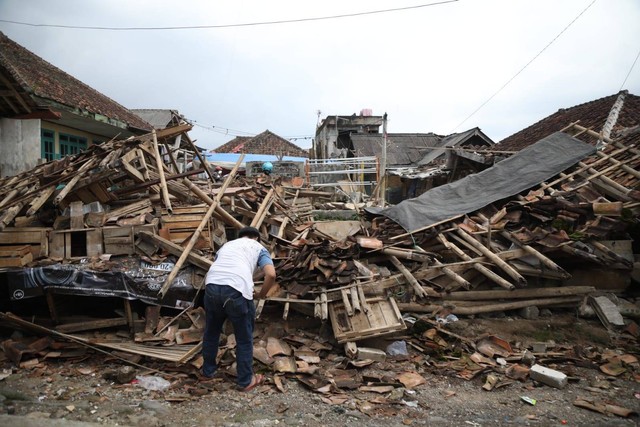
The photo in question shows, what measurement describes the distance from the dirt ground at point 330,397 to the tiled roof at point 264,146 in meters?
32.8

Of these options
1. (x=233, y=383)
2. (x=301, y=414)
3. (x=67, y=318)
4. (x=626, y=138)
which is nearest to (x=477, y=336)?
(x=301, y=414)

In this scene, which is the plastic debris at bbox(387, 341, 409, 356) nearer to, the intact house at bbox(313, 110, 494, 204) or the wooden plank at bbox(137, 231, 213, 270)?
the wooden plank at bbox(137, 231, 213, 270)

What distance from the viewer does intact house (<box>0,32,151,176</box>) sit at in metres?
8.84

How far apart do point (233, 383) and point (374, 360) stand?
1695 millimetres

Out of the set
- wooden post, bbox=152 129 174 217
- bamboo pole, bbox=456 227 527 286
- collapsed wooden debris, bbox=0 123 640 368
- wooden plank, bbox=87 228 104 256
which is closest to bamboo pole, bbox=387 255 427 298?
collapsed wooden debris, bbox=0 123 640 368

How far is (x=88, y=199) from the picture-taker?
21.5 ft

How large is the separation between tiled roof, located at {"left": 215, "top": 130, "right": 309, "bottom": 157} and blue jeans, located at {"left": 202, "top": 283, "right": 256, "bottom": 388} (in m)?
33.1

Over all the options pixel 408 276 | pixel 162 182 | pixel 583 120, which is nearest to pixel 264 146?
pixel 583 120

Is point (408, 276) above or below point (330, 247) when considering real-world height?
below

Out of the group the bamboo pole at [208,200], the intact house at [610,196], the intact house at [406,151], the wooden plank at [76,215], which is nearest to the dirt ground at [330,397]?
the intact house at [610,196]

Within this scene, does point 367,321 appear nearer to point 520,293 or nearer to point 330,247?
point 330,247

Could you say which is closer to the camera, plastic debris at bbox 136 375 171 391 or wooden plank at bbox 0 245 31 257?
plastic debris at bbox 136 375 171 391

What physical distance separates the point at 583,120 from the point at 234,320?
1688cm

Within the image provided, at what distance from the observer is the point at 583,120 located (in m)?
15.5
